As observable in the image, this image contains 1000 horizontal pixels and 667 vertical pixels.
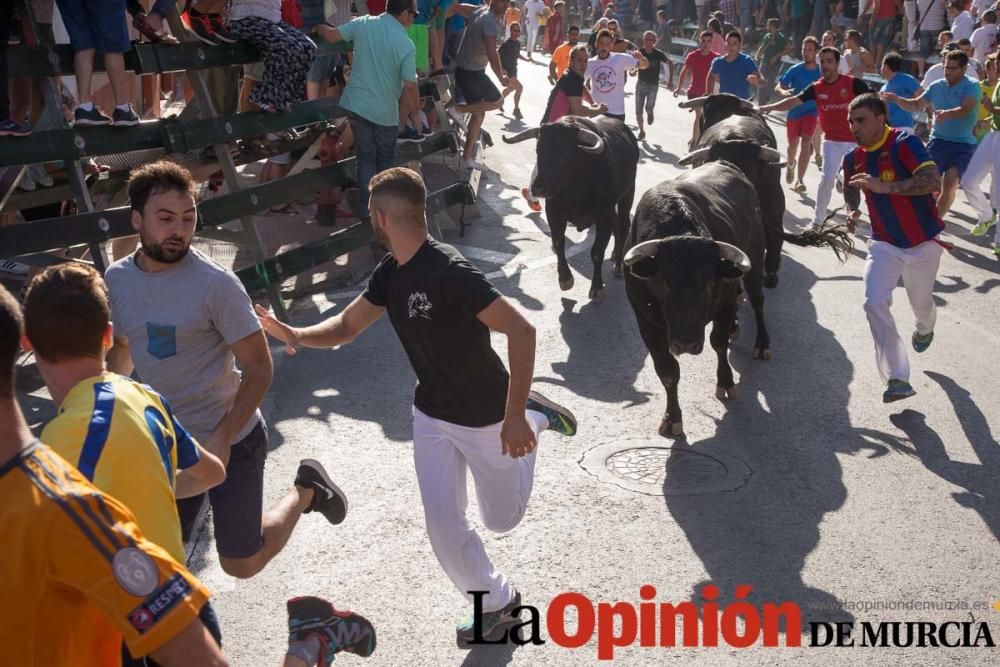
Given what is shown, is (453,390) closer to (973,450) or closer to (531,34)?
(973,450)

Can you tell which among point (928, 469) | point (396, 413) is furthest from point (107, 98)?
point (928, 469)

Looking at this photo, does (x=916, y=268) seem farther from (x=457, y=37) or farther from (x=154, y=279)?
(x=457, y=37)

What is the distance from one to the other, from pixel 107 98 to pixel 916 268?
747 centimetres

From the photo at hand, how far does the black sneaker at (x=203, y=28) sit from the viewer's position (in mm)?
9922

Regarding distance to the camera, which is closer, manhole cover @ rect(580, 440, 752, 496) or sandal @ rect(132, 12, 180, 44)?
manhole cover @ rect(580, 440, 752, 496)

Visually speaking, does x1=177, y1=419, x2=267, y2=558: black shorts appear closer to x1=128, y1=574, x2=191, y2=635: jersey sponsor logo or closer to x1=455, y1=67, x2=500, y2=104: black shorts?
x1=128, y1=574, x2=191, y2=635: jersey sponsor logo

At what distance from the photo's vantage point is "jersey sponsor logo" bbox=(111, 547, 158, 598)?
246cm

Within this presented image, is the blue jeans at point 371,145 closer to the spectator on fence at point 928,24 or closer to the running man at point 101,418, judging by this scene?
the running man at point 101,418

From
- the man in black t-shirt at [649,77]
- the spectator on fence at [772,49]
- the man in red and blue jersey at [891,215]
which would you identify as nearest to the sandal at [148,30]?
the man in red and blue jersey at [891,215]

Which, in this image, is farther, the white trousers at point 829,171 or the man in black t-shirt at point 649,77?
the man in black t-shirt at point 649,77

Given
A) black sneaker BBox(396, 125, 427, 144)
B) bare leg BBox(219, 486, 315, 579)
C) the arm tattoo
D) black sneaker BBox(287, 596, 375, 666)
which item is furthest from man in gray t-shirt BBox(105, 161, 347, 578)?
black sneaker BBox(396, 125, 427, 144)

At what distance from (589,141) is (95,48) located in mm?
4909

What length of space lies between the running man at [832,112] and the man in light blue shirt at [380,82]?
15.8 feet

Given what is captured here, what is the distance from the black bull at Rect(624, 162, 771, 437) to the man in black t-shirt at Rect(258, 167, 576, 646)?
8.82ft
